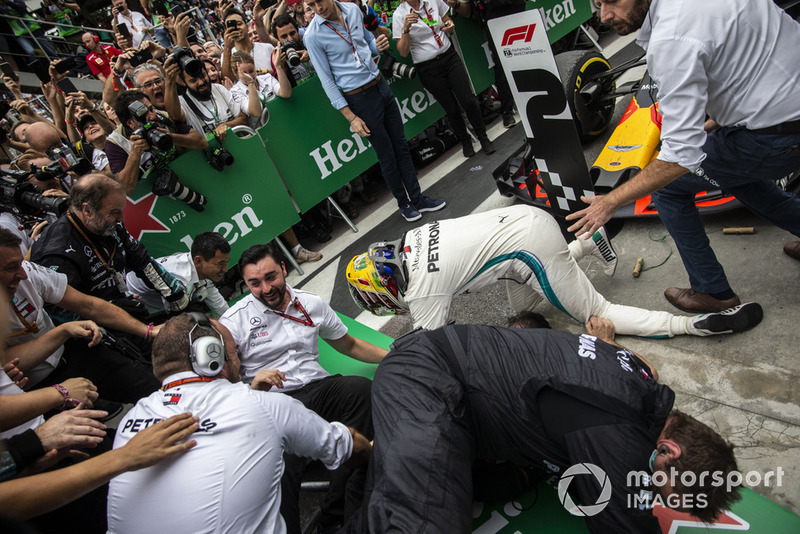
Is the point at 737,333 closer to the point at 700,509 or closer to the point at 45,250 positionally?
the point at 700,509

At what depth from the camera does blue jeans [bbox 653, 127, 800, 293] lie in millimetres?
2193

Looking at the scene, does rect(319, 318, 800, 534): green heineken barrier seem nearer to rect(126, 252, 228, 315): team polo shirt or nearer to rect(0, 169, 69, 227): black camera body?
rect(126, 252, 228, 315): team polo shirt

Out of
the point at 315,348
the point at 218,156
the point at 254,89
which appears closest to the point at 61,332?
the point at 315,348

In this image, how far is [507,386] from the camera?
1927 mm

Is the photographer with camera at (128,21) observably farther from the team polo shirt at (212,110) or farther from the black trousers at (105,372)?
the black trousers at (105,372)

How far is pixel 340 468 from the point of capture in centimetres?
239

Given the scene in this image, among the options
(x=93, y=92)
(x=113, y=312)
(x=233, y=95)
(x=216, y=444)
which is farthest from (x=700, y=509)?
(x=93, y=92)

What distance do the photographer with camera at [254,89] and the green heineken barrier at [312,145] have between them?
100mm

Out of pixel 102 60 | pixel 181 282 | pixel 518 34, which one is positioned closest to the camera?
pixel 518 34

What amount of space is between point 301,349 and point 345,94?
2.81 m

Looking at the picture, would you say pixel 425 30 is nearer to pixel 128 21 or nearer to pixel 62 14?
pixel 128 21

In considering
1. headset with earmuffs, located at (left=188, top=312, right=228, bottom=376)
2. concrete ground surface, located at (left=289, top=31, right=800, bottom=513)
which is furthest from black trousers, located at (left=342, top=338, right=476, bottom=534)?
concrete ground surface, located at (left=289, top=31, right=800, bottom=513)

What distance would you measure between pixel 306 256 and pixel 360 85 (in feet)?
6.04

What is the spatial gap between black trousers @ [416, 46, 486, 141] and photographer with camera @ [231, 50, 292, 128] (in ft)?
5.40
